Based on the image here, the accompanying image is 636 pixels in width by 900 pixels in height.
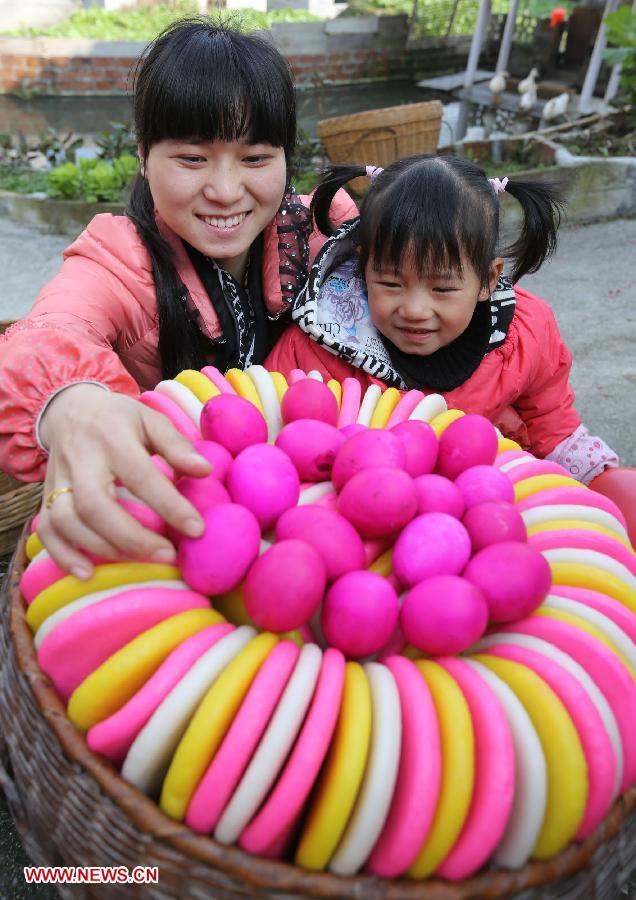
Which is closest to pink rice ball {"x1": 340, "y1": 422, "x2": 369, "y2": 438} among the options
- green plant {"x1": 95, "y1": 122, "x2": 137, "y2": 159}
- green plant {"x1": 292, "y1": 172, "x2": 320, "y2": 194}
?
green plant {"x1": 292, "y1": 172, "x2": 320, "y2": 194}

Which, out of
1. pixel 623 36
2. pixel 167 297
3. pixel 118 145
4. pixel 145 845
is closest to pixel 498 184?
pixel 167 297

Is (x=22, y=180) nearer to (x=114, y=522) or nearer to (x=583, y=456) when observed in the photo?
(x=583, y=456)

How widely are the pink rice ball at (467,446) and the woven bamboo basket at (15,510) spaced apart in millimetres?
933

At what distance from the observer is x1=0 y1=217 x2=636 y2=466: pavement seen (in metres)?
2.71

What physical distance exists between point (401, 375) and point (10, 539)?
0.98m

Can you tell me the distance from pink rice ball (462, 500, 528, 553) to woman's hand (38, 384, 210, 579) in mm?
393

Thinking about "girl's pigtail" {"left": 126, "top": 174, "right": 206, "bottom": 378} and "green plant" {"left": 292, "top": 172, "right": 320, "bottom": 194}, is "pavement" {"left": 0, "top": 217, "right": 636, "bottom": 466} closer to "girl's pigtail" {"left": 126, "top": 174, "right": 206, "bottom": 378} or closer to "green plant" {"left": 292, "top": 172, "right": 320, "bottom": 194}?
"green plant" {"left": 292, "top": 172, "right": 320, "bottom": 194}

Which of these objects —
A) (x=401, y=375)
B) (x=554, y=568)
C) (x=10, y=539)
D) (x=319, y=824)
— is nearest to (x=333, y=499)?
(x=554, y=568)

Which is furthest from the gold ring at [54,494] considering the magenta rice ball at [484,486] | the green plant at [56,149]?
the green plant at [56,149]

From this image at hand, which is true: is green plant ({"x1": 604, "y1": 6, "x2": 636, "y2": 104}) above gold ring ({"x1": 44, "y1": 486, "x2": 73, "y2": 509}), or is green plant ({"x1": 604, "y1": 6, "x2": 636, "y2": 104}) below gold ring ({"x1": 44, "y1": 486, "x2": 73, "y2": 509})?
above

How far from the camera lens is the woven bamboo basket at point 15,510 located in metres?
1.60

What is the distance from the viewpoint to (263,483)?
1002 millimetres

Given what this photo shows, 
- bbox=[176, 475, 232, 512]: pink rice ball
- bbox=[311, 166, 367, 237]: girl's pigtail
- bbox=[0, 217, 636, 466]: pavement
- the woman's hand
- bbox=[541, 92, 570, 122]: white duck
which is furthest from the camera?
bbox=[541, 92, 570, 122]: white duck

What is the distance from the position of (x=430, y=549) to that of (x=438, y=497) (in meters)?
0.11
